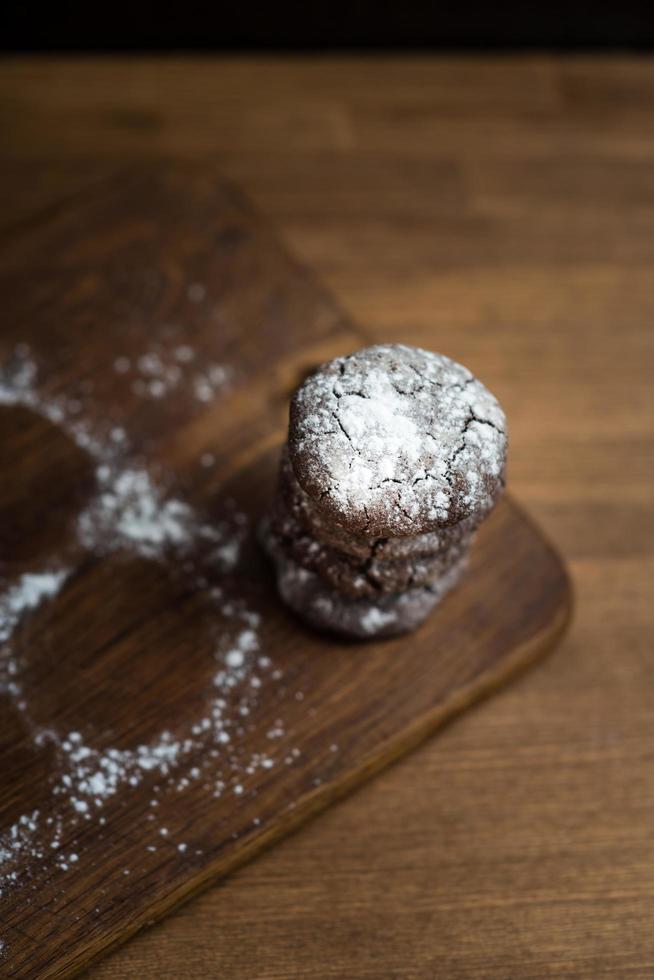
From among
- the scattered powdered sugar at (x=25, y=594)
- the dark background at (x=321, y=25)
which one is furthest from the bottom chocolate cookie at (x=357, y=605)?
the dark background at (x=321, y=25)

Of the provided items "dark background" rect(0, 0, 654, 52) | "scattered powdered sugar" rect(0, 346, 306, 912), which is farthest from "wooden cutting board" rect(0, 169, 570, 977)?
"dark background" rect(0, 0, 654, 52)

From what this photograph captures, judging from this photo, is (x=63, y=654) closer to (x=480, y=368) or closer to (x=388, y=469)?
(x=388, y=469)

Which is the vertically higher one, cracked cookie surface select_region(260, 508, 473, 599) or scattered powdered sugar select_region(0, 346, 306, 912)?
cracked cookie surface select_region(260, 508, 473, 599)

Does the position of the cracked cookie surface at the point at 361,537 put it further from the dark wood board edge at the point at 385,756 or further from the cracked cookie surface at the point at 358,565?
the dark wood board edge at the point at 385,756

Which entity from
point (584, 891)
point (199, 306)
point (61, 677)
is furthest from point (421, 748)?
point (199, 306)

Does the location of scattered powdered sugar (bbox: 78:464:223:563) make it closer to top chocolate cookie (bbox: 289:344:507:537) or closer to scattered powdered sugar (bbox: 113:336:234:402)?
scattered powdered sugar (bbox: 113:336:234:402)

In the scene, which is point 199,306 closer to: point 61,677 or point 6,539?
point 6,539

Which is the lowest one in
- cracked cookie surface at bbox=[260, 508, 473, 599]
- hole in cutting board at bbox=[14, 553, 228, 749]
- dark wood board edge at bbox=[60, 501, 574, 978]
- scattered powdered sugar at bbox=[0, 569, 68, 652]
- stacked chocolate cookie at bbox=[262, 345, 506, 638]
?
dark wood board edge at bbox=[60, 501, 574, 978]
